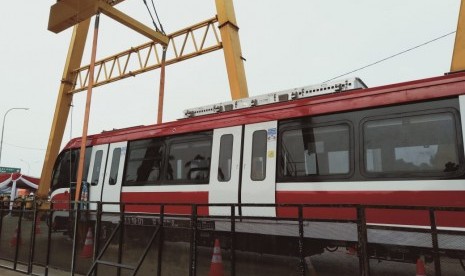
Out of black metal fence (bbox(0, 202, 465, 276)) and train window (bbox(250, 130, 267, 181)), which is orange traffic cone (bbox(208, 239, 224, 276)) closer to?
black metal fence (bbox(0, 202, 465, 276))

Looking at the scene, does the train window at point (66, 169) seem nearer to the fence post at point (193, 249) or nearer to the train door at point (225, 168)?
the train door at point (225, 168)

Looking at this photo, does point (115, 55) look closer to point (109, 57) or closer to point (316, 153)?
point (109, 57)

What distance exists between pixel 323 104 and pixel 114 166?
664cm

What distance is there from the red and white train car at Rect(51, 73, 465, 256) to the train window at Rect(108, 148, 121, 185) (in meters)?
0.15

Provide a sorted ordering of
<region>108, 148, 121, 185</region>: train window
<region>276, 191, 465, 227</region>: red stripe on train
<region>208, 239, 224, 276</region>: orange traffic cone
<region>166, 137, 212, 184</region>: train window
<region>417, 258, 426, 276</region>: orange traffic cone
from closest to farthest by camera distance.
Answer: <region>417, 258, 426, 276</region>: orange traffic cone
<region>208, 239, 224, 276</region>: orange traffic cone
<region>276, 191, 465, 227</region>: red stripe on train
<region>166, 137, 212, 184</region>: train window
<region>108, 148, 121, 185</region>: train window

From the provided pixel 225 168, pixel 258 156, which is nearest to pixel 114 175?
pixel 225 168

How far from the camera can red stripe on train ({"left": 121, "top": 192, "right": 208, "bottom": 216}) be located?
8.97m

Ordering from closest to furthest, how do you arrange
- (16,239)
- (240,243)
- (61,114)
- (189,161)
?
(240,243)
(16,239)
(189,161)
(61,114)

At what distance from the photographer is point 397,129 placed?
21.6ft

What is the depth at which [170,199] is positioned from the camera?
9617mm

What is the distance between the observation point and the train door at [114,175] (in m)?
11.0

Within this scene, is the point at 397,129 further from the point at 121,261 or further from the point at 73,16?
the point at 73,16

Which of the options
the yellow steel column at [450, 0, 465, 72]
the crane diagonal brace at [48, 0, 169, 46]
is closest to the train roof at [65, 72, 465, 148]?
the yellow steel column at [450, 0, 465, 72]

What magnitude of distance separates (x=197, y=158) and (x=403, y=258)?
16.3 feet
